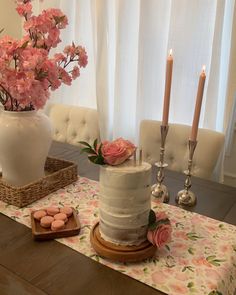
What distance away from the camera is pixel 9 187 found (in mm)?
1092

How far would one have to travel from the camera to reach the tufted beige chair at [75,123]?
2086 millimetres

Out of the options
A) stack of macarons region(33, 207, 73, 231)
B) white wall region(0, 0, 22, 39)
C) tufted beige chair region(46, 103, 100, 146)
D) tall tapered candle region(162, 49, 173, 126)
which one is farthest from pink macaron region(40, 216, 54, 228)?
white wall region(0, 0, 22, 39)

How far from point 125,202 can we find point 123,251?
5.1 inches

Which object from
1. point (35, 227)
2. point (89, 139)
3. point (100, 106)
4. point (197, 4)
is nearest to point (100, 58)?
point (100, 106)

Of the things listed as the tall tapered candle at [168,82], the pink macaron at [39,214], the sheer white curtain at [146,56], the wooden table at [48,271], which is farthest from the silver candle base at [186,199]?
the sheer white curtain at [146,56]

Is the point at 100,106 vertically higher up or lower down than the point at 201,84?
lower down

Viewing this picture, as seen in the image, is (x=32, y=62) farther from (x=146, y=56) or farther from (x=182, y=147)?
(x=146, y=56)

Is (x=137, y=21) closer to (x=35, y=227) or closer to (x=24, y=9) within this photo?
(x=24, y=9)

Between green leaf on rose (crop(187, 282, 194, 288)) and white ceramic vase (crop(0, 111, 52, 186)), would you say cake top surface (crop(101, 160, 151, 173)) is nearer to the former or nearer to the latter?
green leaf on rose (crop(187, 282, 194, 288))

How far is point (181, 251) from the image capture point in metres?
0.88

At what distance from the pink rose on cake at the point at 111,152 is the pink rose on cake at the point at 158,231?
0.60 feet

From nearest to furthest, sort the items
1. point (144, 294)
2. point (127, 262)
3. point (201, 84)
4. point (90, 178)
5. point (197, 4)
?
point (144, 294) < point (127, 262) < point (201, 84) < point (90, 178) < point (197, 4)

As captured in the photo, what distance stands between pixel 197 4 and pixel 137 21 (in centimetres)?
43

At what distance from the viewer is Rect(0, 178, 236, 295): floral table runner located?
76 centimetres
